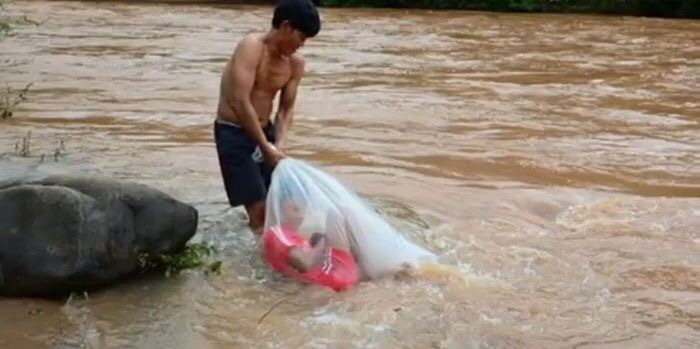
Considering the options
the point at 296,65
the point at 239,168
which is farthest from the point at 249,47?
the point at 239,168

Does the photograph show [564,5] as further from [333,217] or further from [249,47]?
[333,217]

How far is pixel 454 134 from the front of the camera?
9.66 meters

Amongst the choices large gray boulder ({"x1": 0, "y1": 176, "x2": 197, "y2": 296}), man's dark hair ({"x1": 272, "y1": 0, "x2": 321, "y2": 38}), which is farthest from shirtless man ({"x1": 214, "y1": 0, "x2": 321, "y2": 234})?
large gray boulder ({"x1": 0, "y1": 176, "x2": 197, "y2": 296})

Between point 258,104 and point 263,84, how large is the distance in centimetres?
11

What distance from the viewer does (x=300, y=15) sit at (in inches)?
207

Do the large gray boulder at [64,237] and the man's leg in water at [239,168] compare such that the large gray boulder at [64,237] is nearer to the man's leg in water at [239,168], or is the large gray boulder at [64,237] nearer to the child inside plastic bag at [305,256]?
the child inside plastic bag at [305,256]

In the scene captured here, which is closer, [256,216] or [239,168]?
[239,168]

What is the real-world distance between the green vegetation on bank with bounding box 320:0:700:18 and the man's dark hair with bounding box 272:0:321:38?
21.7 metres

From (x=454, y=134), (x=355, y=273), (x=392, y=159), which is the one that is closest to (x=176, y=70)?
(x=454, y=134)

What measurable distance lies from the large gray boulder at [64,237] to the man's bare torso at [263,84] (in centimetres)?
82

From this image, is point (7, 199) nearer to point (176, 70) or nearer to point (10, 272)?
point (10, 272)

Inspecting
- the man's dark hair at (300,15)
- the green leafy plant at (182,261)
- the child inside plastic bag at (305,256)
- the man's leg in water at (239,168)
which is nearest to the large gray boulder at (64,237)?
the green leafy plant at (182,261)

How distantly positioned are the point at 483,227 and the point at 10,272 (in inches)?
104

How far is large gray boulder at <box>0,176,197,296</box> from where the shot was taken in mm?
4844
